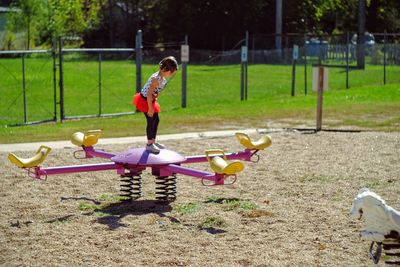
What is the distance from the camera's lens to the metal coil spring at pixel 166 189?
361 inches

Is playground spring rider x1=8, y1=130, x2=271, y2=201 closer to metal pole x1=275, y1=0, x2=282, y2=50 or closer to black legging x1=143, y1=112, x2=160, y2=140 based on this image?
black legging x1=143, y1=112, x2=160, y2=140

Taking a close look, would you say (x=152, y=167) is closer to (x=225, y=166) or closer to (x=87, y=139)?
(x=225, y=166)

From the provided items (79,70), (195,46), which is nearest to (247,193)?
(79,70)

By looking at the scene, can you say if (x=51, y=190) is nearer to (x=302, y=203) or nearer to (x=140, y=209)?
(x=140, y=209)

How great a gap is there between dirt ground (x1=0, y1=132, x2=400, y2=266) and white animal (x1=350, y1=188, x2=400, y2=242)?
1.03 m

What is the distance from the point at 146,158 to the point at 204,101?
15.8 meters

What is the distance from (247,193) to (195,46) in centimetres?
4462

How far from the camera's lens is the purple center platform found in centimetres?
886

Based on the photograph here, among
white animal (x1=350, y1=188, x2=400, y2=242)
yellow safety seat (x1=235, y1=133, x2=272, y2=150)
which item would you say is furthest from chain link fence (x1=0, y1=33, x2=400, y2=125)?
white animal (x1=350, y1=188, x2=400, y2=242)

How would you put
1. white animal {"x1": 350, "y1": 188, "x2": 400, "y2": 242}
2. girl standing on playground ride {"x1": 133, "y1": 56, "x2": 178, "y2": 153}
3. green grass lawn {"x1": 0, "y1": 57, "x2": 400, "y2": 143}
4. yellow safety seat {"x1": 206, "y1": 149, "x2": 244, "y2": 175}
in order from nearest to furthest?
white animal {"x1": 350, "y1": 188, "x2": 400, "y2": 242} → yellow safety seat {"x1": 206, "y1": 149, "x2": 244, "y2": 175} → girl standing on playground ride {"x1": 133, "y1": 56, "x2": 178, "y2": 153} → green grass lawn {"x1": 0, "y1": 57, "x2": 400, "y2": 143}

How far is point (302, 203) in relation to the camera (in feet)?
29.8

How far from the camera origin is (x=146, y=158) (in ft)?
29.2

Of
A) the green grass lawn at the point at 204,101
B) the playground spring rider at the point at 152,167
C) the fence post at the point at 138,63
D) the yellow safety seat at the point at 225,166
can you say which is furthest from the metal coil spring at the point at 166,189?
the fence post at the point at 138,63

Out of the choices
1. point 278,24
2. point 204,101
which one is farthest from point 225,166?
point 278,24
